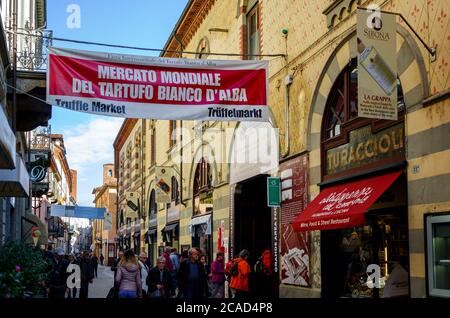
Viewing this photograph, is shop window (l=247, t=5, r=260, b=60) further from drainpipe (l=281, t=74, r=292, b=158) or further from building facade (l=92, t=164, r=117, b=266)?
building facade (l=92, t=164, r=117, b=266)

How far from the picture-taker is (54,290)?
56.6ft

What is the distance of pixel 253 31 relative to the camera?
71.0ft

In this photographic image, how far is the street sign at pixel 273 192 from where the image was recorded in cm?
1772

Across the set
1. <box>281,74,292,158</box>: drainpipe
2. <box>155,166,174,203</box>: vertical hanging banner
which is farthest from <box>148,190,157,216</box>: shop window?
<box>281,74,292,158</box>: drainpipe

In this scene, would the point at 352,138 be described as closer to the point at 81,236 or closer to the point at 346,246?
the point at 346,246

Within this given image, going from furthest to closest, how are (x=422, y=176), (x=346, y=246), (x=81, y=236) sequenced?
1. (x=81, y=236)
2. (x=346, y=246)
3. (x=422, y=176)

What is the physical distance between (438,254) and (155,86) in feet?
18.5

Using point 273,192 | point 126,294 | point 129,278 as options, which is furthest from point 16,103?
point 273,192

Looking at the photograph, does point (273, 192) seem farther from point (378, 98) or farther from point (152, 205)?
point (152, 205)

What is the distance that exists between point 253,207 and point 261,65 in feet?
29.6

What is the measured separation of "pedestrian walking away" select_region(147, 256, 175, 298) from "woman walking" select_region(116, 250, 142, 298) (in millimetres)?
2152

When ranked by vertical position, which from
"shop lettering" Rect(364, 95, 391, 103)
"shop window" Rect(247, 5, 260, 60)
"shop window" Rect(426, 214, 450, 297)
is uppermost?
"shop window" Rect(247, 5, 260, 60)

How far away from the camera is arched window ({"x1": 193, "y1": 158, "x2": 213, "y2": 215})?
2575 cm
